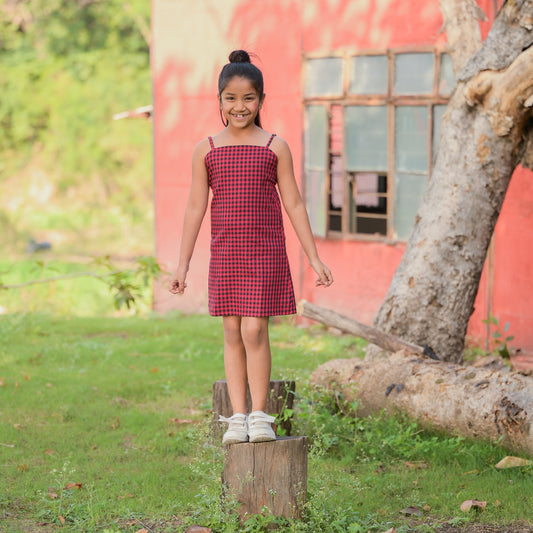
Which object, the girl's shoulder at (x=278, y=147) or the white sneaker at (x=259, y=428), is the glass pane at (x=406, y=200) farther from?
the white sneaker at (x=259, y=428)

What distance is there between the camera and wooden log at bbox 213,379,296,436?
5523 millimetres

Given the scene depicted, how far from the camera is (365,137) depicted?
1055cm

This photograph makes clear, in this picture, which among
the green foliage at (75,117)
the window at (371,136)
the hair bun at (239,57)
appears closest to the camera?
the hair bun at (239,57)

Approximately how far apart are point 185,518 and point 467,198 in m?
3.51

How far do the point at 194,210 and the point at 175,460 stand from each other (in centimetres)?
212

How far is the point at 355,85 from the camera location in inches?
415

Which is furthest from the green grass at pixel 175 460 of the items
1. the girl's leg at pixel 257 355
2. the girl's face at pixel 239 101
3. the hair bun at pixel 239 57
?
the hair bun at pixel 239 57

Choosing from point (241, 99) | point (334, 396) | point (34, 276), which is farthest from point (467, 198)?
point (34, 276)

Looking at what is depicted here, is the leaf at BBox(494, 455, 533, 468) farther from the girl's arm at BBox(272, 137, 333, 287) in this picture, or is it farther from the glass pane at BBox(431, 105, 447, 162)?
the glass pane at BBox(431, 105, 447, 162)

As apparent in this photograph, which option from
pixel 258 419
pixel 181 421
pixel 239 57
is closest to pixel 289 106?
pixel 181 421

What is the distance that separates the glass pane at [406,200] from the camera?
33.4 feet

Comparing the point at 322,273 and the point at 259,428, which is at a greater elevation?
the point at 322,273

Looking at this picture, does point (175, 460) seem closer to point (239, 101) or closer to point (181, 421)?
point (181, 421)

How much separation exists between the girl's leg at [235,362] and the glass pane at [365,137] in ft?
21.4
